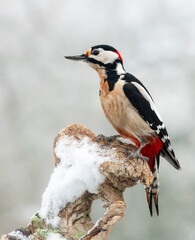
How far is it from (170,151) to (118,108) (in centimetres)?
61

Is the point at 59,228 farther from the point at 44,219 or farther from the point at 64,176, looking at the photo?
the point at 64,176

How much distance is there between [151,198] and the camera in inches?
122

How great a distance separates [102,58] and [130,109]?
19.8 inches

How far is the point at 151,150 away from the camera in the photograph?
120 inches

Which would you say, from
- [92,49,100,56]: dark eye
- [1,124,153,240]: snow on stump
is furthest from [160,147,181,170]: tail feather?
[92,49,100,56]: dark eye

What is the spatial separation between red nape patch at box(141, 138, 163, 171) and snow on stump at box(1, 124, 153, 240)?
14cm

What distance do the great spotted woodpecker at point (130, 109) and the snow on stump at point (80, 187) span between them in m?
0.18

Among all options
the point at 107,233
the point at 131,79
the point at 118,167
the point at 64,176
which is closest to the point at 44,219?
the point at 64,176

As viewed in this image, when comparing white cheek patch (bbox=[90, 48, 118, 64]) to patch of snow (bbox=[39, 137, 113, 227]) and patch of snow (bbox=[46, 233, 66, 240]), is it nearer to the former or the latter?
patch of snow (bbox=[39, 137, 113, 227])

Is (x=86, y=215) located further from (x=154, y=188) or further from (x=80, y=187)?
(x=154, y=188)

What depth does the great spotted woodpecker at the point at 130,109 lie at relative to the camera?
295 cm

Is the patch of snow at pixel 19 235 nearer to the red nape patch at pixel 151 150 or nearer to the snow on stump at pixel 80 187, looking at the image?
the snow on stump at pixel 80 187

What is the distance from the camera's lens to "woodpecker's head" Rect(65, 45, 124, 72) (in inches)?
119

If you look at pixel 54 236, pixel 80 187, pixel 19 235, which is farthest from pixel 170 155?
pixel 19 235
